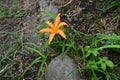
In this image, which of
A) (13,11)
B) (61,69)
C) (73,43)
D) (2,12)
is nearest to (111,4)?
(73,43)

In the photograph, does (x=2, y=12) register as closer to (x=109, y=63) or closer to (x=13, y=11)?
(x=13, y=11)

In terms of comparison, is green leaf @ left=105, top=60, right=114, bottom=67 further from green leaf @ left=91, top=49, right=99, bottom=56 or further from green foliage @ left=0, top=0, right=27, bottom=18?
green foliage @ left=0, top=0, right=27, bottom=18

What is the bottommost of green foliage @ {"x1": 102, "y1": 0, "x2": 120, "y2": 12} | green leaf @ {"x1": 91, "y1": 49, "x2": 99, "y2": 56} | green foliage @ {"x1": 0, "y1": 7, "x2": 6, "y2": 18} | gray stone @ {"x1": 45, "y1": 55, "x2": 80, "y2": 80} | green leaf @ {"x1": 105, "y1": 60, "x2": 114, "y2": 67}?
gray stone @ {"x1": 45, "y1": 55, "x2": 80, "y2": 80}

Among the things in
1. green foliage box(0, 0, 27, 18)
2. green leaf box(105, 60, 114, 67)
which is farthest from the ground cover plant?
green foliage box(0, 0, 27, 18)

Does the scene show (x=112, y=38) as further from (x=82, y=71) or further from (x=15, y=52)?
(x=15, y=52)

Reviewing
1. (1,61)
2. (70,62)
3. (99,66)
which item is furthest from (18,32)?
(99,66)

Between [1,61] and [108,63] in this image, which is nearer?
[108,63]
